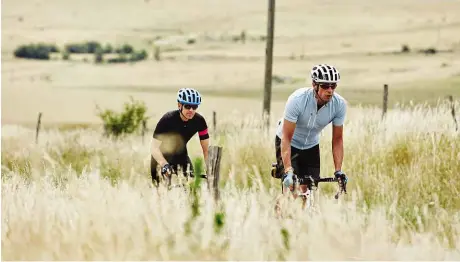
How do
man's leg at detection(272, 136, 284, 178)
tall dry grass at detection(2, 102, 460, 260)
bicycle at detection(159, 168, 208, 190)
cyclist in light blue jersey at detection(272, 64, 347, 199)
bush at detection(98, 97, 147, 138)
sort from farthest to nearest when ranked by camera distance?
bush at detection(98, 97, 147, 138)
man's leg at detection(272, 136, 284, 178)
bicycle at detection(159, 168, 208, 190)
cyclist in light blue jersey at detection(272, 64, 347, 199)
tall dry grass at detection(2, 102, 460, 260)

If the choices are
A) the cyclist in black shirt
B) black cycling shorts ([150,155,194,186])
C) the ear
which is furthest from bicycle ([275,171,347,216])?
black cycling shorts ([150,155,194,186])

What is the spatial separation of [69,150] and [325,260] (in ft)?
33.5

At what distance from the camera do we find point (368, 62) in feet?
109

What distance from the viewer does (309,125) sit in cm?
834

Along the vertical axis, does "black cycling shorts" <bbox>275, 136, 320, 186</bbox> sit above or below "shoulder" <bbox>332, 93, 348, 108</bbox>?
below

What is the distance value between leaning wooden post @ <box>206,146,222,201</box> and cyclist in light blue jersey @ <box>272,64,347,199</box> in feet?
1.95

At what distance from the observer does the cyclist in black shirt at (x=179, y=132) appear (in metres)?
8.53

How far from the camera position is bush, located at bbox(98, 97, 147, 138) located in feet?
69.5

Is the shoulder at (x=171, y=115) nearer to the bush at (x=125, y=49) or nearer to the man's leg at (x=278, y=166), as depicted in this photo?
the man's leg at (x=278, y=166)

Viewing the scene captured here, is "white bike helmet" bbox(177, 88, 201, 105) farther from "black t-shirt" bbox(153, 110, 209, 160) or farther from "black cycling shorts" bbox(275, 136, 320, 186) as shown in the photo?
"black cycling shorts" bbox(275, 136, 320, 186)

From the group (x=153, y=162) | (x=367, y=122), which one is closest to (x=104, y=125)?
(x=367, y=122)

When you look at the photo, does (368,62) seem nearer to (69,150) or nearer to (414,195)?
(69,150)

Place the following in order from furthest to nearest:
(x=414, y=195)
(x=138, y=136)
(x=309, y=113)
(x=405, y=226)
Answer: (x=138, y=136) → (x=414, y=195) → (x=405, y=226) → (x=309, y=113)

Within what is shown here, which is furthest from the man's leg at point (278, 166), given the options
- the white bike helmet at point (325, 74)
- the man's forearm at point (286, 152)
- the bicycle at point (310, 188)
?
the white bike helmet at point (325, 74)
